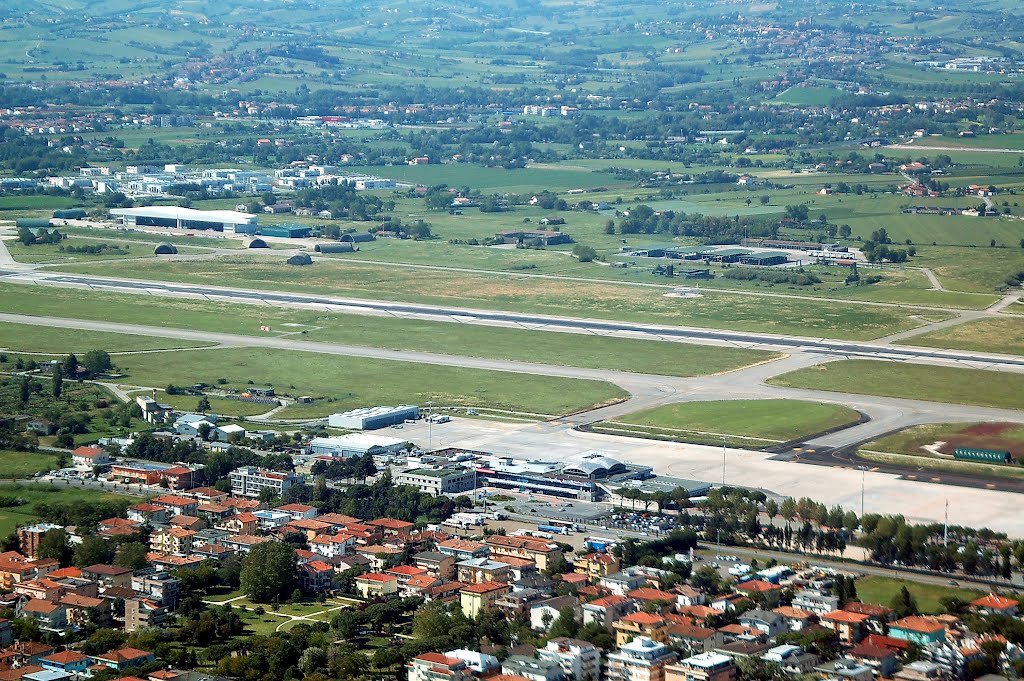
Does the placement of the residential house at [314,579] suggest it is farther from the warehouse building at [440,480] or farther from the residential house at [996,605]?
the residential house at [996,605]

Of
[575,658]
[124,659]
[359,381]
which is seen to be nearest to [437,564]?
[575,658]

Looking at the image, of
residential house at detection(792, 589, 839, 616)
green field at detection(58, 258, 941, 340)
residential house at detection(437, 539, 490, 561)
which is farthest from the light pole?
green field at detection(58, 258, 941, 340)

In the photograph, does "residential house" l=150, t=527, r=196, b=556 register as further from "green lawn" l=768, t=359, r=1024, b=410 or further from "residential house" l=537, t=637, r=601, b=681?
"green lawn" l=768, t=359, r=1024, b=410

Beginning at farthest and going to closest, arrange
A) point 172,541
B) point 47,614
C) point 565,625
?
1. point 172,541
2. point 47,614
3. point 565,625

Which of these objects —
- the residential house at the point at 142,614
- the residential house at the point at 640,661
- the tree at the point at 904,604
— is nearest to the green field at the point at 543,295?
the tree at the point at 904,604

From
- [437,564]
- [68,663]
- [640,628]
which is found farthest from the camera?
[437,564]

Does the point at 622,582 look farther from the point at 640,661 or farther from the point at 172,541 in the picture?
the point at 172,541
